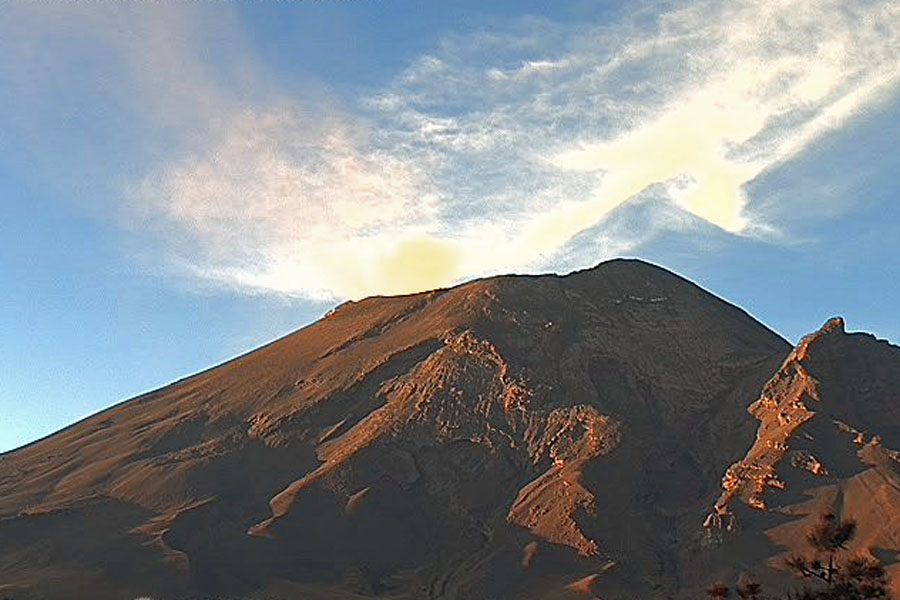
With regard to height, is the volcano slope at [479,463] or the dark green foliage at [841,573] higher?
the volcano slope at [479,463]

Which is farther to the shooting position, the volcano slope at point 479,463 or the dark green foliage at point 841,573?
the volcano slope at point 479,463

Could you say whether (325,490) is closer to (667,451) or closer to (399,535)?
(399,535)

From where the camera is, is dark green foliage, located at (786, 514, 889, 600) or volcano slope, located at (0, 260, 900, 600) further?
volcano slope, located at (0, 260, 900, 600)

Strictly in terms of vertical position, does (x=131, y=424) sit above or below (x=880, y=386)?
above

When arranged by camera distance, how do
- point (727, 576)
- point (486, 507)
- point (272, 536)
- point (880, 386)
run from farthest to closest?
point (880, 386)
point (486, 507)
point (272, 536)
point (727, 576)

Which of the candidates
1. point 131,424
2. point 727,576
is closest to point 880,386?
point 727,576

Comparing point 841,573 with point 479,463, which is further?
point 479,463

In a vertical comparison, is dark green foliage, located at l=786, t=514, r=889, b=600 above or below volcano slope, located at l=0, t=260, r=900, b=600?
below

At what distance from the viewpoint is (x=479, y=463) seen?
143000 mm

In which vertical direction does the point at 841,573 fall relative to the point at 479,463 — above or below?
below

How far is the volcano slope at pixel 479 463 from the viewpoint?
11825 centimetres

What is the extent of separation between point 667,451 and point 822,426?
19659 mm

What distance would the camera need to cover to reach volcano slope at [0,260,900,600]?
118250 mm

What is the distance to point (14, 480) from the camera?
15238 centimetres
